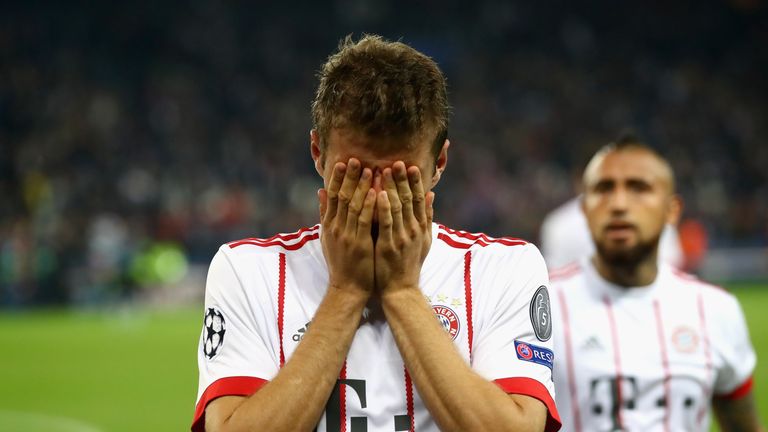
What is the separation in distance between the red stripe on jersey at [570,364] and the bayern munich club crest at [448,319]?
4.75 ft

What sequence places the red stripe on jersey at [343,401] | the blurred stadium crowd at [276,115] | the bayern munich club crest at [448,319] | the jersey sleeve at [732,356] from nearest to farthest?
1. the red stripe on jersey at [343,401]
2. the bayern munich club crest at [448,319]
3. the jersey sleeve at [732,356]
4. the blurred stadium crowd at [276,115]

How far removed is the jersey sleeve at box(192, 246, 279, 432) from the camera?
92.7 inches

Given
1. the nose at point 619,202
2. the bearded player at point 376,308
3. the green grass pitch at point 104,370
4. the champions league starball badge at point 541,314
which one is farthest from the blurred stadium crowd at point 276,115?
the champions league starball badge at point 541,314

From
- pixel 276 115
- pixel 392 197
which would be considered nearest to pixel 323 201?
pixel 392 197

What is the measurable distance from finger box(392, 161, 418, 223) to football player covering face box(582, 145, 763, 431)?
1.87 m

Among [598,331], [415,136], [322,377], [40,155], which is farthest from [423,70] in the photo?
[40,155]

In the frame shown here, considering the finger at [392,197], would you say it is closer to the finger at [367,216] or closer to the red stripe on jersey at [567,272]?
the finger at [367,216]

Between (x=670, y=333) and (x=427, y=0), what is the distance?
3168 centimetres

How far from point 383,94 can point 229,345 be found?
72 centimetres

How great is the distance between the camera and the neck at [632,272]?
401 centimetres

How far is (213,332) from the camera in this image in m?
2.45

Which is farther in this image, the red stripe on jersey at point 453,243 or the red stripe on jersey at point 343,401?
the red stripe on jersey at point 453,243

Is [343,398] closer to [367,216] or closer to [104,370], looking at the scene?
[367,216]

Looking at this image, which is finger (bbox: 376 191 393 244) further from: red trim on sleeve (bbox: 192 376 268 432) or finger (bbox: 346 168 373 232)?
red trim on sleeve (bbox: 192 376 268 432)
